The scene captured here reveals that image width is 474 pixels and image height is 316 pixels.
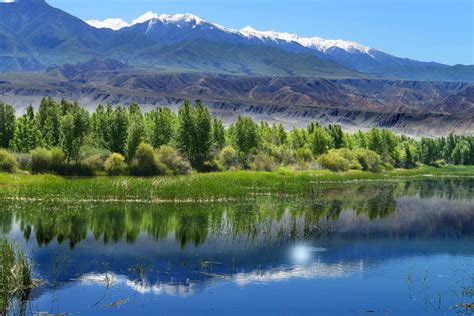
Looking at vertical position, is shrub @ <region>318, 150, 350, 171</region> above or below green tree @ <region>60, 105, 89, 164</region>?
below

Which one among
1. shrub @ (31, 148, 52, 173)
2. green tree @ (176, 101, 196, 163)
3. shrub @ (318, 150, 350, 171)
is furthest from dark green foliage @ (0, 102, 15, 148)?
shrub @ (318, 150, 350, 171)

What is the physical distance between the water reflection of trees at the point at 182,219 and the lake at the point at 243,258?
12 cm

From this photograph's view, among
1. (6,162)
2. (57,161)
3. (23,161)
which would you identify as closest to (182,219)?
(6,162)

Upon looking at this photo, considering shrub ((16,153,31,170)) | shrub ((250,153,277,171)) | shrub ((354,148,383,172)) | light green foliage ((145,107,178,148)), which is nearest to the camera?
shrub ((16,153,31,170))

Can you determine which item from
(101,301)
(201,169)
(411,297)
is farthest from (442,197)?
(101,301)

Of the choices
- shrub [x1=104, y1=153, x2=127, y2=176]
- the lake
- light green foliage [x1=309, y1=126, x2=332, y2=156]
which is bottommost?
the lake

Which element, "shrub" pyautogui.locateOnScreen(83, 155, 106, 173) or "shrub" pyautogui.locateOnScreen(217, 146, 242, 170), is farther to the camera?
"shrub" pyautogui.locateOnScreen(217, 146, 242, 170)

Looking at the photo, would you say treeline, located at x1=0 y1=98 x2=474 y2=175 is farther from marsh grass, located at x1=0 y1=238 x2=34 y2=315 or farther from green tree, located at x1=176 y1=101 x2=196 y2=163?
marsh grass, located at x1=0 y1=238 x2=34 y2=315

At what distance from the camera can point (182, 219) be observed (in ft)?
220

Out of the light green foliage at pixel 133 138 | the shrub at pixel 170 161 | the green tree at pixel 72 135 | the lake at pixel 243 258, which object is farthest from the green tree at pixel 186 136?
the lake at pixel 243 258

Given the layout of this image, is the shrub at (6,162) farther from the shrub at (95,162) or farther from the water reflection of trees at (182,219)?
the water reflection of trees at (182,219)

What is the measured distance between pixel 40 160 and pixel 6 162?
6.78m

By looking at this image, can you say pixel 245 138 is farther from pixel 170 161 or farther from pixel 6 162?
pixel 6 162

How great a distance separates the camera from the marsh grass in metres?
32.4
